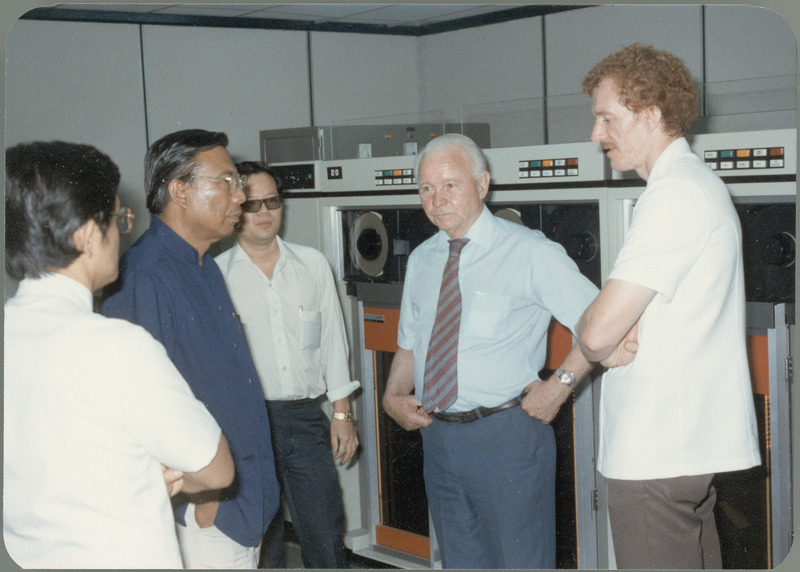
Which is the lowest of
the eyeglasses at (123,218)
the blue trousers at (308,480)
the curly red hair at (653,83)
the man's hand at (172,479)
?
the blue trousers at (308,480)

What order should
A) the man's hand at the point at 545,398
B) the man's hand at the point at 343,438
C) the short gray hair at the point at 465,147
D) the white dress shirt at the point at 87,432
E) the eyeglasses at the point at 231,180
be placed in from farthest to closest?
the man's hand at the point at 343,438
the short gray hair at the point at 465,147
the man's hand at the point at 545,398
the eyeglasses at the point at 231,180
the white dress shirt at the point at 87,432

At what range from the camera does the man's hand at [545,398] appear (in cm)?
174

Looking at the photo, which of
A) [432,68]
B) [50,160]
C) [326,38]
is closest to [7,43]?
[50,160]

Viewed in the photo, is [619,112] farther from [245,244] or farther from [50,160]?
[245,244]

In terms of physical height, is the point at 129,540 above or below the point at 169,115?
below

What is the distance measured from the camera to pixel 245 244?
7.75 feet

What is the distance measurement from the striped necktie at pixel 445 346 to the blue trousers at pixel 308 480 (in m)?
0.56

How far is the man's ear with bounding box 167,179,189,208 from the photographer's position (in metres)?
1.60

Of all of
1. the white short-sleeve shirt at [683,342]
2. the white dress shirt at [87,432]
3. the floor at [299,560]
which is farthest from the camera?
the floor at [299,560]

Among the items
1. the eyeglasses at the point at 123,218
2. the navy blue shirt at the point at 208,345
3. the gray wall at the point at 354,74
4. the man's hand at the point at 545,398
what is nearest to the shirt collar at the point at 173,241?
the navy blue shirt at the point at 208,345

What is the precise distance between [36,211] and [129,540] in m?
0.48

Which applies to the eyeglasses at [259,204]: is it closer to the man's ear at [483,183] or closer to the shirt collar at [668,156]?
the man's ear at [483,183]

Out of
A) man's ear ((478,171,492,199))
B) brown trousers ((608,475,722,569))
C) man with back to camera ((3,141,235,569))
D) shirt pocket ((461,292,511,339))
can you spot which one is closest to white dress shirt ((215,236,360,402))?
shirt pocket ((461,292,511,339))

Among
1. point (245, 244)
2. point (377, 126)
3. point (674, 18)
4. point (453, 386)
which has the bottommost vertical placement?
point (453, 386)
